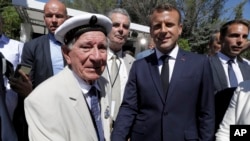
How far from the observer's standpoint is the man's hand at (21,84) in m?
2.25

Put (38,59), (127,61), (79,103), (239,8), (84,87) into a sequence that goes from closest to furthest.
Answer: (79,103), (84,87), (38,59), (127,61), (239,8)

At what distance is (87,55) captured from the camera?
1.98 meters

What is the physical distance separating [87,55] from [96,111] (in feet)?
1.22

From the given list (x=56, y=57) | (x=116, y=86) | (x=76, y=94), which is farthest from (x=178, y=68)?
(x=56, y=57)

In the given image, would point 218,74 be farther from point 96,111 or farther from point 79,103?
point 79,103

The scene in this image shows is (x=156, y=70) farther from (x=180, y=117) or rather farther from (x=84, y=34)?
(x=84, y=34)

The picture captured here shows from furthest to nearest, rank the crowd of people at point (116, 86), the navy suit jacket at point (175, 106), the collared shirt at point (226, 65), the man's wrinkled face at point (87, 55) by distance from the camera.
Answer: the collared shirt at point (226, 65)
the navy suit jacket at point (175, 106)
the man's wrinkled face at point (87, 55)
the crowd of people at point (116, 86)

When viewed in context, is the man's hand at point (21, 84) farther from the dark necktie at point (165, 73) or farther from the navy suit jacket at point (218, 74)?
the navy suit jacket at point (218, 74)

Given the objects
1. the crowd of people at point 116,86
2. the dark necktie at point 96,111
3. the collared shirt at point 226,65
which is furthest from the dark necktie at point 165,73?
the collared shirt at point 226,65

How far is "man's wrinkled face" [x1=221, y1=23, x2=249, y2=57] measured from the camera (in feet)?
11.6

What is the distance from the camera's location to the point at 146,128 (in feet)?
8.45

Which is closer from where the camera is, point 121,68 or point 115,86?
point 115,86

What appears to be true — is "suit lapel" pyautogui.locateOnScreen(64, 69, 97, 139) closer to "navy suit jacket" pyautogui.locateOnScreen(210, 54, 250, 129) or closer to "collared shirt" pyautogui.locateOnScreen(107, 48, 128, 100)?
"navy suit jacket" pyautogui.locateOnScreen(210, 54, 250, 129)

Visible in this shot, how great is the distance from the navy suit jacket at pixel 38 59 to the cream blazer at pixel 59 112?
1.47 metres
